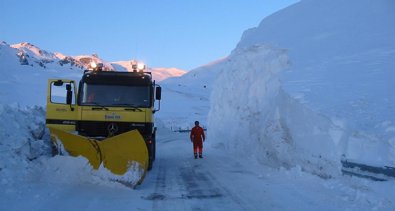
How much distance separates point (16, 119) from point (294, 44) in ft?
85.3

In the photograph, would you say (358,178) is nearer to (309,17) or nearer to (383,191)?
(383,191)

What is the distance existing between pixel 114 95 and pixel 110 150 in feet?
7.99

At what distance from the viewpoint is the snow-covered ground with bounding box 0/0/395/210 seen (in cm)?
817

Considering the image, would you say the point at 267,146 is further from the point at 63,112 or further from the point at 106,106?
the point at 63,112

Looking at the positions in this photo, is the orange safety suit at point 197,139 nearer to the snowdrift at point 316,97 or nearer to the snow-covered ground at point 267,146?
the snow-covered ground at point 267,146

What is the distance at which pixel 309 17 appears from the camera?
4147cm

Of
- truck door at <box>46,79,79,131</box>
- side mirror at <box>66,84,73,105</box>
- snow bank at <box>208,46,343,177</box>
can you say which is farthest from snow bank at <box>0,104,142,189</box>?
snow bank at <box>208,46,343,177</box>

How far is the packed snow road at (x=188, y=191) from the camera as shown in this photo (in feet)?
25.0

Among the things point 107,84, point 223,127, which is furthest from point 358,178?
point 223,127

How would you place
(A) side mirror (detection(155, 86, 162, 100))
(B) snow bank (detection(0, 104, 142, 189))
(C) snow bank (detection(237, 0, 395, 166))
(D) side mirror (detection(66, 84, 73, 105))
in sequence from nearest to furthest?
1. (B) snow bank (detection(0, 104, 142, 189))
2. (D) side mirror (detection(66, 84, 73, 105))
3. (A) side mirror (detection(155, 86, 162, 100))
4. (C) snow bank (detection(237, 0, 395, 166))

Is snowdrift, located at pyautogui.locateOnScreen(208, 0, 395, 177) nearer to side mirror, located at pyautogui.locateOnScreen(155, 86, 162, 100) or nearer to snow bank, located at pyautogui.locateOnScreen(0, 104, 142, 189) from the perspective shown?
side mirror, located at pyautogui.locateOnScreen(155, 86, 162, 100)

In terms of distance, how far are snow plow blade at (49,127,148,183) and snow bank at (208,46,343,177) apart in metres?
4.90

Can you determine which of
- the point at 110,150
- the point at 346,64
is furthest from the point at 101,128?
the point at 346,64

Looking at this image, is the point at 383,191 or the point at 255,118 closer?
the point at 383,191
